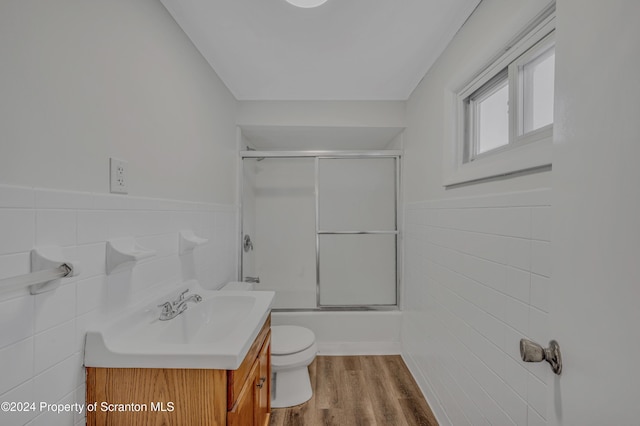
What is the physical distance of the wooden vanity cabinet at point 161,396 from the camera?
36.5 inches

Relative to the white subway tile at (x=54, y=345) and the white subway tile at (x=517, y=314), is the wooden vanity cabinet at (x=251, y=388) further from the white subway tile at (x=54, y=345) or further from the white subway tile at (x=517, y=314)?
the white subway tile at (x=517, y=314)

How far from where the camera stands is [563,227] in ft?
2.05

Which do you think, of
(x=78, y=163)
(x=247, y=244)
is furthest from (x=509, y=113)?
(x=247, y=244)

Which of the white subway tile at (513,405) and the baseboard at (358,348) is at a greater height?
the white subway tile at (513,405)

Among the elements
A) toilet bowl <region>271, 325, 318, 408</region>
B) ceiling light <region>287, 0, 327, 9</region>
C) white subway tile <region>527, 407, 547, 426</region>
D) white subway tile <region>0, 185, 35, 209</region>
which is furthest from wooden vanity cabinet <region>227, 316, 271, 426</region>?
ceiling light <region>287, 0, 327, 9</region>

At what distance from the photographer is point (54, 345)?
841 millimetres

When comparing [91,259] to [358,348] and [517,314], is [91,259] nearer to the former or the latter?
[517,314]

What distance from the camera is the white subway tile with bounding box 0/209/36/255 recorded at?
710mm

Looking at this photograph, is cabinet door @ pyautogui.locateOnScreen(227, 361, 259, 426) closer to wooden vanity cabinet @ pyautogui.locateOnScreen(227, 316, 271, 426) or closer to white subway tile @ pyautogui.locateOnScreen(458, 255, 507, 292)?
wooden vanity cabinet @ pyautogui.locateOnScreen(227, 316, 271, 426)

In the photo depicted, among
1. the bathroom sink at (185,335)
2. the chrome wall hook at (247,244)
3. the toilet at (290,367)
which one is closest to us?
the bathroom sink at (185,335)

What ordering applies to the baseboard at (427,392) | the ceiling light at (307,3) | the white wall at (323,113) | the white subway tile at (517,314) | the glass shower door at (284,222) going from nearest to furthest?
the white subway tile at (517,314)
the ceiling light at (307,3)
the baseboard at (427,392)
the white wall at (323,113)
the glass shower door at (284,222)

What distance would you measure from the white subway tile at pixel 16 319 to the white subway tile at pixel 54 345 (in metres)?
0.05

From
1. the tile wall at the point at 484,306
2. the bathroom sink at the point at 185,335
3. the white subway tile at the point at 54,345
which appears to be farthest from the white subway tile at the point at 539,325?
the white subway tile at the point at 54,345

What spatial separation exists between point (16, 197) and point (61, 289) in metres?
0.29
